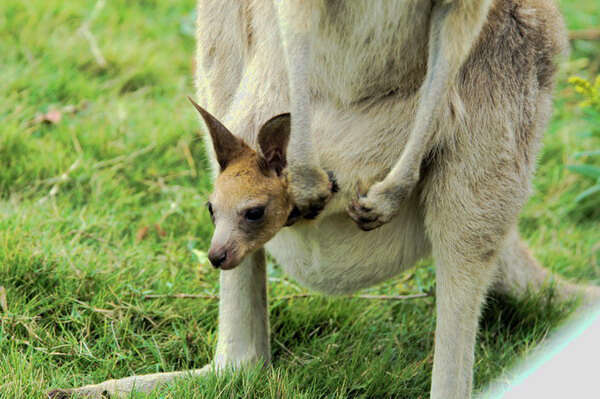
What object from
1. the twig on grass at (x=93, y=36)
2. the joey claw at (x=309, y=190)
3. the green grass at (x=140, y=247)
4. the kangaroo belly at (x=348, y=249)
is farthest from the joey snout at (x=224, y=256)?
the twig on grass at (x=93, y=36)

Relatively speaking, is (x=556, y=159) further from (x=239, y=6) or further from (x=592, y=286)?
(x=239, y=6)

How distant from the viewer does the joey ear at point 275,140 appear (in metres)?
2.30

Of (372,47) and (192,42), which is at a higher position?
(372,47)

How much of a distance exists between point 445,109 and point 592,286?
5.04ft

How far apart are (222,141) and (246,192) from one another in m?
0.17

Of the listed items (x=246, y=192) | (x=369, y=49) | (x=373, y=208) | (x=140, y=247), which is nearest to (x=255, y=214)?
(x=246, y=192)

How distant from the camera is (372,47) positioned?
7.91 ft

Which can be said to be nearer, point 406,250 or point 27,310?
point 406,250

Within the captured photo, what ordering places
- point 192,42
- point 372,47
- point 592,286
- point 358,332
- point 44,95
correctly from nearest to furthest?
1. point 372,47
2. point 358,332
3. point 592,286
4. point 44,95
5. point 192,42

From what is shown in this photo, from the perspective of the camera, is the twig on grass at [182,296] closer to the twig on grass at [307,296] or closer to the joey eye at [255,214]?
the twig on grass at [307,296]

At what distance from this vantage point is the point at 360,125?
2516 mm

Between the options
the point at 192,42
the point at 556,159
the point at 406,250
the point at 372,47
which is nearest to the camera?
the point at 372,47

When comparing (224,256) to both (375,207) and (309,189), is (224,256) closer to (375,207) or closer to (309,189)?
(309,189)

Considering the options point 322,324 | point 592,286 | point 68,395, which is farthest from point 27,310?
point 592,286
